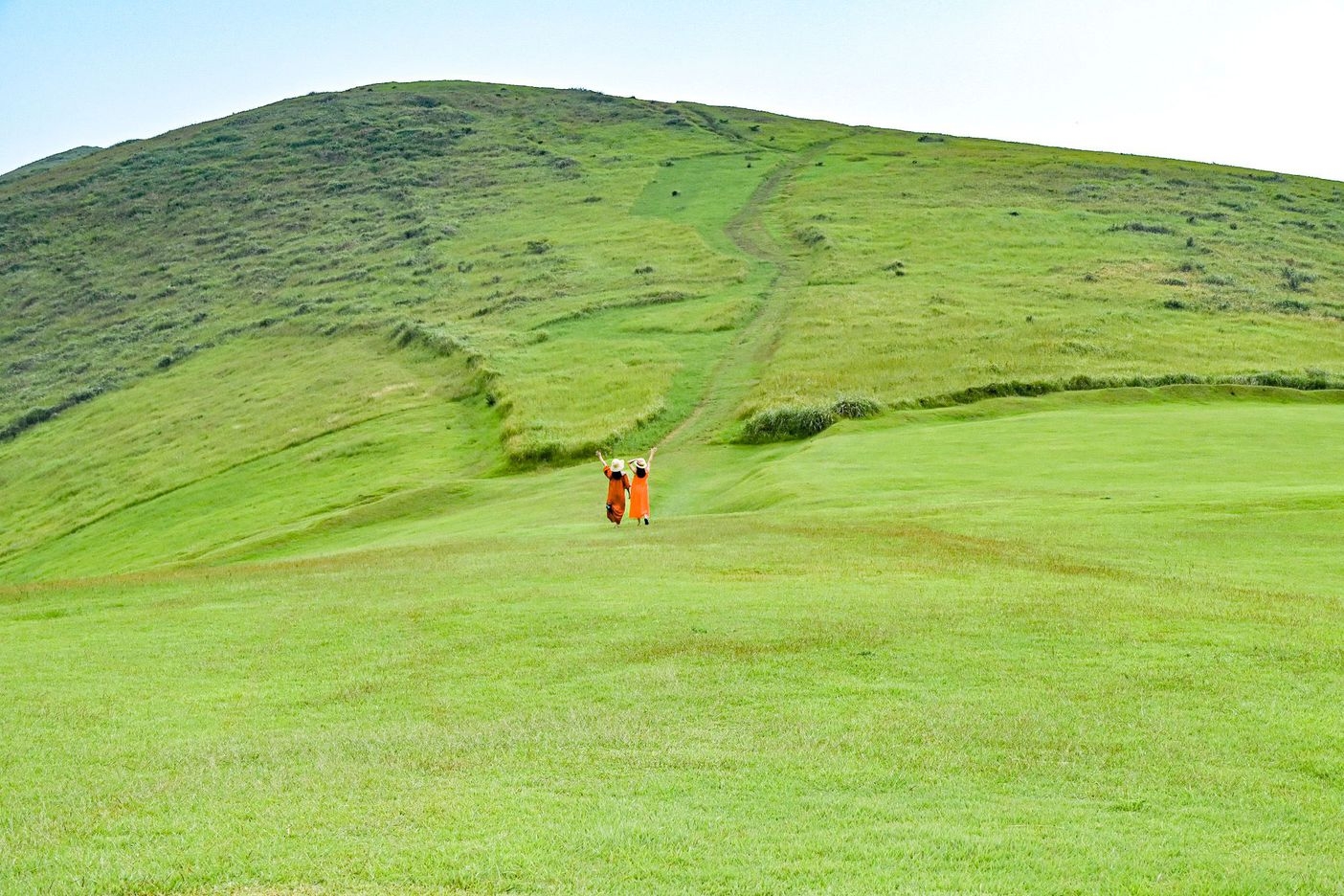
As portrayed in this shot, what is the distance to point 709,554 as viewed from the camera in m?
26.3

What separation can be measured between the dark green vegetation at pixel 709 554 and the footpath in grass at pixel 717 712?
78 mm

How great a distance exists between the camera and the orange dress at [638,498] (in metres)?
33.3

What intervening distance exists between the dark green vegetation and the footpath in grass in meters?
0.08

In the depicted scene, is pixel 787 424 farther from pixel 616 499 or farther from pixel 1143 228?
pixel 1143 228

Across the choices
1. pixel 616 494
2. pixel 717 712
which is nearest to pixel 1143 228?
pixel 616 494

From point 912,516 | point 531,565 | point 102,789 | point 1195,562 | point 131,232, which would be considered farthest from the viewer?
point 131,232

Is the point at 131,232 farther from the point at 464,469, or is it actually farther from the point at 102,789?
the point at 102,789

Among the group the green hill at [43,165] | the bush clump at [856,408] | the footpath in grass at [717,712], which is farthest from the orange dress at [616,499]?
the green hill at [43,165]

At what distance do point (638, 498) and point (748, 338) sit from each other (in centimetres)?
3607

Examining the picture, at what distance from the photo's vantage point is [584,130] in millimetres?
146875

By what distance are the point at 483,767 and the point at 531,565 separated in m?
13.0

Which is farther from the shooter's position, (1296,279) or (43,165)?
(43,165)

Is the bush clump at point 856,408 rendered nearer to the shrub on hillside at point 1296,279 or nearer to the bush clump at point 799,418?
the bush clump at point 799,418

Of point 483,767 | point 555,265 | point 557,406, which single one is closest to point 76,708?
point 483,767
